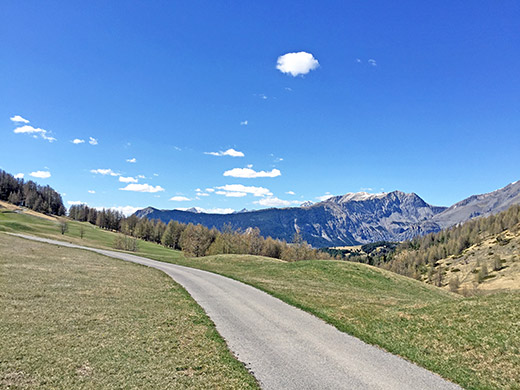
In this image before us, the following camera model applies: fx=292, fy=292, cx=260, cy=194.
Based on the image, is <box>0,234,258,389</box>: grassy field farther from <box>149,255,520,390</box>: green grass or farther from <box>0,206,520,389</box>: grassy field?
<box>0,206,520,389</box>: grassy field

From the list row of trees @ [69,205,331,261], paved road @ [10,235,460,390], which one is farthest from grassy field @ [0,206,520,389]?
row of trees @ [69,205,331,261]

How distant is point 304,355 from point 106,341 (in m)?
9.13

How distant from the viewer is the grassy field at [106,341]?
10.0m

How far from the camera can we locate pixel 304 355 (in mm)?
12859

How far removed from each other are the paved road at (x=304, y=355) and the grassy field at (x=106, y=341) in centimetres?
99

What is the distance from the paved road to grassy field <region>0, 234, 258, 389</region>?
0.99m

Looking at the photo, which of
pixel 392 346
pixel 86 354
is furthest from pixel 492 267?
pixel 86 354

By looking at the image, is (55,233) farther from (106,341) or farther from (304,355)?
(304,355)

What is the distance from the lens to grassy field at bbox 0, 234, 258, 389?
396 inches

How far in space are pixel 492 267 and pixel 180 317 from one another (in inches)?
8250

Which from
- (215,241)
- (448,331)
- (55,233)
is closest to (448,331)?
(448,331)

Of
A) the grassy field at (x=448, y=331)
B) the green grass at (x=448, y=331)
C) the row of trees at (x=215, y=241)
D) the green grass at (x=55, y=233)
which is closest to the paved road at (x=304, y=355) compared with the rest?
the green grass at (x=448, y=331)

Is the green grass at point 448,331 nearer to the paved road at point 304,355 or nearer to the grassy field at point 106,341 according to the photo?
the paved road at point 304,355

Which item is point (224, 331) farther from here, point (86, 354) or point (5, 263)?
point (5, 263)
